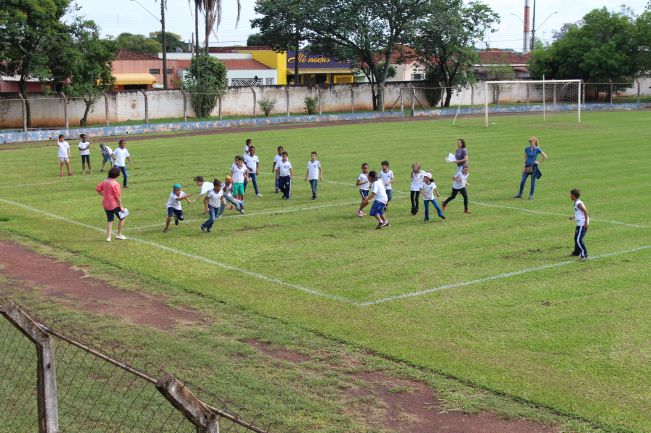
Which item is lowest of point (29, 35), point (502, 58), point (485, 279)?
point (485, 279)

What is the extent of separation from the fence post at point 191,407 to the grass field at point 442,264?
628cm

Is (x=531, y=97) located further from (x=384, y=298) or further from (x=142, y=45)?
(x=384, y=298)

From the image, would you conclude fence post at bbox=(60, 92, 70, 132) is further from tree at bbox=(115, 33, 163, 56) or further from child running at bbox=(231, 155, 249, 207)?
tree at bbox=(115, 33, 163, 56)

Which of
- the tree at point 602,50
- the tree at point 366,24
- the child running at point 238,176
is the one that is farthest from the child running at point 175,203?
the tree at point 602,50

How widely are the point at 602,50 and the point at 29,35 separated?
54.9m

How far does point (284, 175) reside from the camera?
27.3m

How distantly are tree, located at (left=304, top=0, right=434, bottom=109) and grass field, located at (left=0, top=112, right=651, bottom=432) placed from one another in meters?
40.2

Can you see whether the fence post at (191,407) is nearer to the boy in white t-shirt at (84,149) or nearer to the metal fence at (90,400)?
the metal fence at (90,400)

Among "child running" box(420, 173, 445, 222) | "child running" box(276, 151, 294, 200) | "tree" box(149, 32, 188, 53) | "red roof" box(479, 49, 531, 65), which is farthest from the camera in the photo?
"tree" box(149, 32, 188, 53)

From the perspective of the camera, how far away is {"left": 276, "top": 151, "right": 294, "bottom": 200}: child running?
2698 cm

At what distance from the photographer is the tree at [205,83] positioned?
65.5 meters

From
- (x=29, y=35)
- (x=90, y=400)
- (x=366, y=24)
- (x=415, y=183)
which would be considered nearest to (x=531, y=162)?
(x=415, y=183)

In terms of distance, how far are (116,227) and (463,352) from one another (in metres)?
13.2

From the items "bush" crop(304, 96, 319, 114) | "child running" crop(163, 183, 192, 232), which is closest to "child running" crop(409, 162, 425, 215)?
"child running" crop(163, 183, 192, 232)
